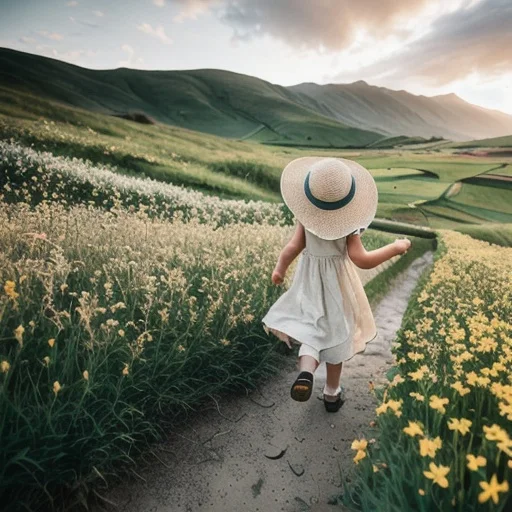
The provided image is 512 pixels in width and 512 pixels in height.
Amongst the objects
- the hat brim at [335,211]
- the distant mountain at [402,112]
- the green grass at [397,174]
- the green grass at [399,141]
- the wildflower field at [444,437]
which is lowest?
the wildflower field at [444,437]

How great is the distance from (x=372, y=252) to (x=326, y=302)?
550 millimetres

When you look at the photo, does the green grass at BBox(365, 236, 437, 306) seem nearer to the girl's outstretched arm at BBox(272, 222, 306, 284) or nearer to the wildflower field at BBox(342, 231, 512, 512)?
the wildflower field at BBox(342, 231, 512, 512)

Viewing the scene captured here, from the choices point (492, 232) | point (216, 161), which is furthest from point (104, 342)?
point (216, 161)

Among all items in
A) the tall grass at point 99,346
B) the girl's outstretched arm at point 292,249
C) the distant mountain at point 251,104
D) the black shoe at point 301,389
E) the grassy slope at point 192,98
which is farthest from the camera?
the distant mountain at point 251,104

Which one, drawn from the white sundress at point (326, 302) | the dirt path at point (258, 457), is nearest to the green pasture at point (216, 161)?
the white sundress at point (326, 302)

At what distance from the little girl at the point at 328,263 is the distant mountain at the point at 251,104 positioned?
5703mm

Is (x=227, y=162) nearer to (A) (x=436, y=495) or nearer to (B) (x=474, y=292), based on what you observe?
(B) (x=474, y=292)

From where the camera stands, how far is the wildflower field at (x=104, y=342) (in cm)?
202

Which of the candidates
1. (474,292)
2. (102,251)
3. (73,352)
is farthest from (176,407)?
(474,292)

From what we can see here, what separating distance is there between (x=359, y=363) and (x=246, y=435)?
1840 mm

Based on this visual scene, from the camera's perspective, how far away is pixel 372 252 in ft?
9.64

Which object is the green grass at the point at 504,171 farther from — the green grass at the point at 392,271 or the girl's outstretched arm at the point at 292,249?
the girl's outstretched arm at the point at 292,249

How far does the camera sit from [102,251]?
380 centimetres

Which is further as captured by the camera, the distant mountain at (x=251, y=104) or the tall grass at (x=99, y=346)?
the distant mountain at (x=251, y=104)
